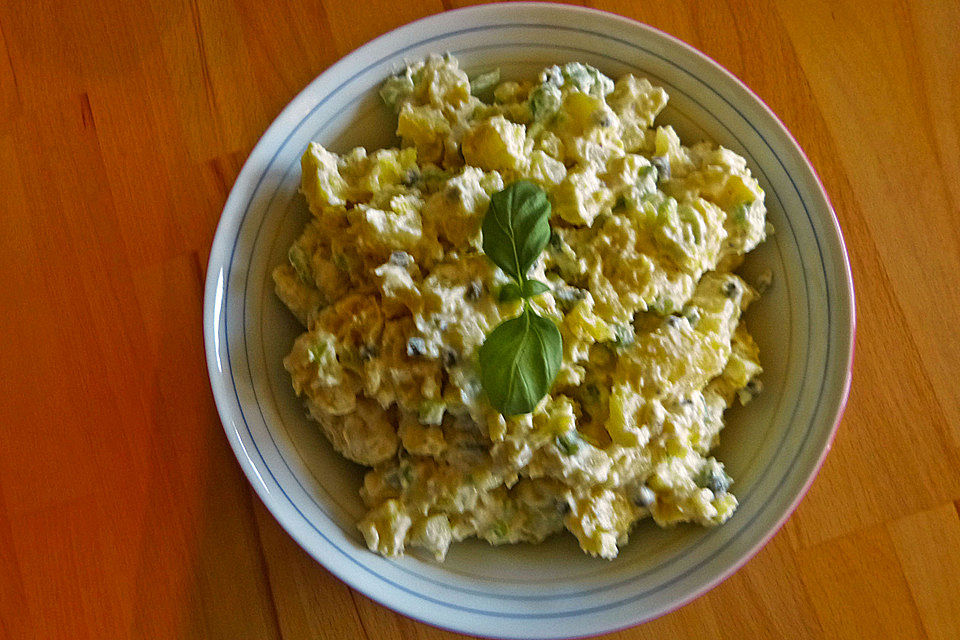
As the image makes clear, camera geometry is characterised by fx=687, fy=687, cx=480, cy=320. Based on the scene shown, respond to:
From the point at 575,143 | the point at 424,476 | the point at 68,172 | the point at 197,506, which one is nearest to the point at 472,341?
the point at 424,476

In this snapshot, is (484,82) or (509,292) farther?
(484,82)

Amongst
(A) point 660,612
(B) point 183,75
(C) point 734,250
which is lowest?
(A) point 660,612

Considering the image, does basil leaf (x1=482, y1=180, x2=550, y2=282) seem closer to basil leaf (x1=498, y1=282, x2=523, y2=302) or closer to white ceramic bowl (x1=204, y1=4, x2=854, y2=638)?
basil leaf (x1=498, y1=282, x2=523, y2=302)

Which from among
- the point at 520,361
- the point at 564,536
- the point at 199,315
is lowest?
the point at 199,315

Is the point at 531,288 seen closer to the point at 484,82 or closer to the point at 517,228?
the point at 517,228

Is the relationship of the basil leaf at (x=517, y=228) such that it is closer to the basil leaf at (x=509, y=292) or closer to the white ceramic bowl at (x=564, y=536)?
the basil leaf at (x=509, y=292)

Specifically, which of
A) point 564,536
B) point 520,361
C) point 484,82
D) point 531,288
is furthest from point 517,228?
point 564,536

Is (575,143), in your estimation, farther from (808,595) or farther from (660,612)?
(808,595)
